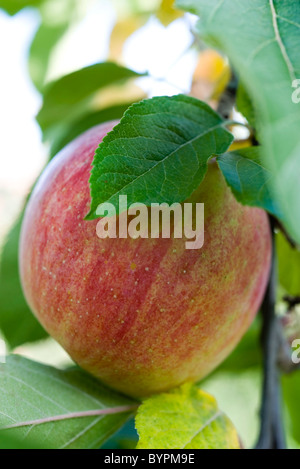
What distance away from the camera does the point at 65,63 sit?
0.94 meters

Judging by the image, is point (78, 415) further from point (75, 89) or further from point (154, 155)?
point (75, 89)

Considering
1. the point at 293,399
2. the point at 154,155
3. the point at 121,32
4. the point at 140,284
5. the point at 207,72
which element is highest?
the point at 121,32

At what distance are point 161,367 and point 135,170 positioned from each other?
0.21m

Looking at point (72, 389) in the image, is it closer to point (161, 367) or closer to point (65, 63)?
point (161, 367)

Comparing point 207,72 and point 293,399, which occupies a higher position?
point 207,72

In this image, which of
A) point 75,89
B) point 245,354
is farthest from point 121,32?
point 245,354

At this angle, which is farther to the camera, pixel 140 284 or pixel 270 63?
pixel 140 284

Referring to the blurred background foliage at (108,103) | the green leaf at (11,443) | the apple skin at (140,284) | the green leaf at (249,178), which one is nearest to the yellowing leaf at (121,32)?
the blurred background foliage at (108,103)

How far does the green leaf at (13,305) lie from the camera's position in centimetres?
72

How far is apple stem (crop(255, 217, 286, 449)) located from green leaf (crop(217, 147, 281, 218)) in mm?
170

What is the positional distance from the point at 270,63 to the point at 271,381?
413 millimetres

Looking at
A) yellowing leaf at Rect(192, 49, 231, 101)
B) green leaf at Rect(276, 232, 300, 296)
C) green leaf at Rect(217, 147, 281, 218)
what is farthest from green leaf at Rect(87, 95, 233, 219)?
yellowing leaf at Rect(192, 49, 231, 101)

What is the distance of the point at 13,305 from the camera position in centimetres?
75

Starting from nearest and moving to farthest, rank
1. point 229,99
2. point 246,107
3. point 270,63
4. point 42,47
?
1. point 270,63
2. point 246,107
3. point 229,99
4. point 42,47
